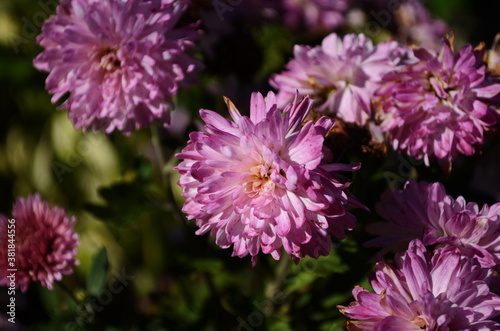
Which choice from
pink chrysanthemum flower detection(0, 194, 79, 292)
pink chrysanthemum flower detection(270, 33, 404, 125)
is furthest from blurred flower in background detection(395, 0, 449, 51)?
pink chrysanthemum flower detection(0, 194, 79, 292)

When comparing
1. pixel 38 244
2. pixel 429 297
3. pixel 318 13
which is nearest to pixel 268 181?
pixel 429 297

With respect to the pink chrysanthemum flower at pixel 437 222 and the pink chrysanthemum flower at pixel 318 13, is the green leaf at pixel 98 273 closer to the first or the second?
the pink chrysanthemum flower at pixel 437 222

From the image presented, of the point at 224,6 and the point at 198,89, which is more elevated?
the point at 224,6

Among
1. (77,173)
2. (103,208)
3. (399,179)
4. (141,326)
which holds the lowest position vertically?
(77,173)

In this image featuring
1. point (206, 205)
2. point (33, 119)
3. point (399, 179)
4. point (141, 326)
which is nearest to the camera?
point (206, 205)

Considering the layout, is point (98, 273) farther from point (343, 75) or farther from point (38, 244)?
point (343, 75)

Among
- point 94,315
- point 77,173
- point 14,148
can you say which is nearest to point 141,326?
point 94,315

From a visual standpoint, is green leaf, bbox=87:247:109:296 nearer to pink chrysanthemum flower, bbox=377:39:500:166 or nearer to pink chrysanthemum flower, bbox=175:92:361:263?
pink chrysanthemum flower, bbox=175:92:361:263

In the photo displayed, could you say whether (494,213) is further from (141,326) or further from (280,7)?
(280,7)
